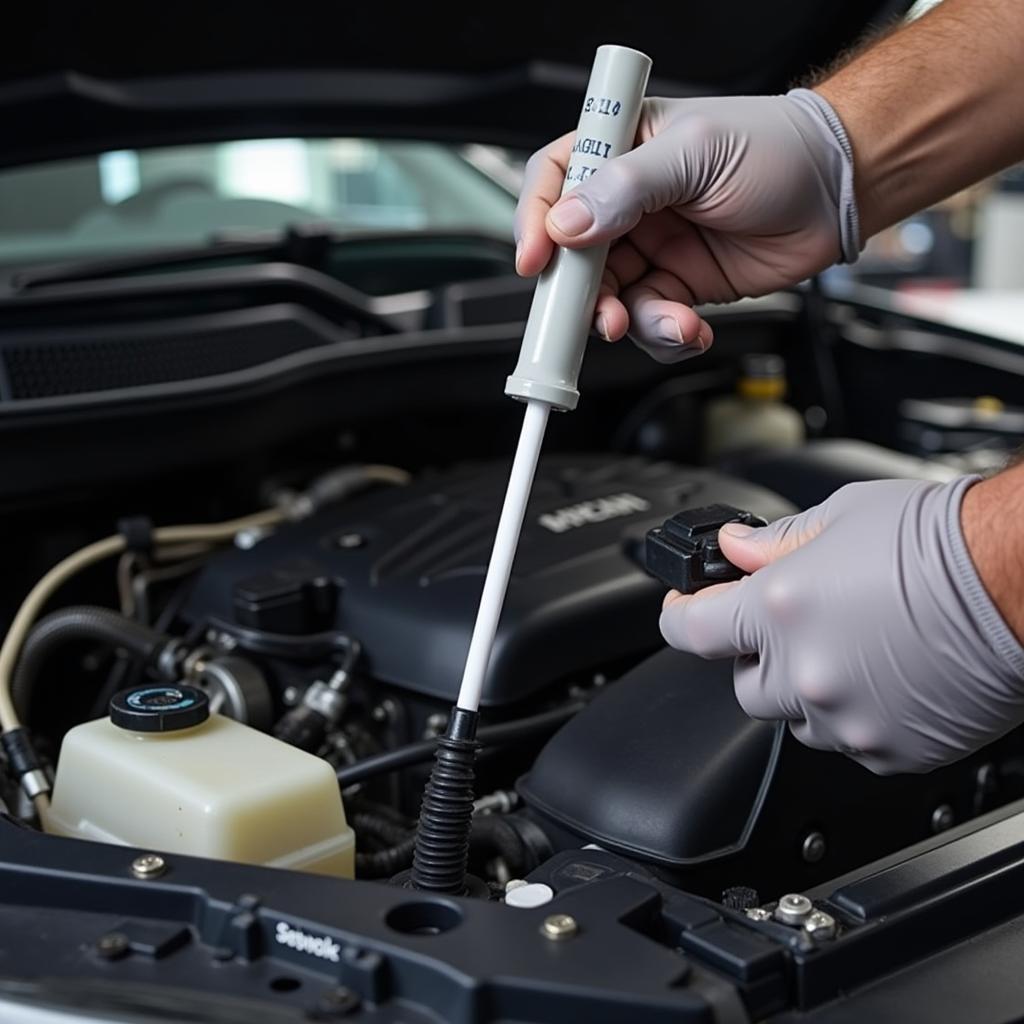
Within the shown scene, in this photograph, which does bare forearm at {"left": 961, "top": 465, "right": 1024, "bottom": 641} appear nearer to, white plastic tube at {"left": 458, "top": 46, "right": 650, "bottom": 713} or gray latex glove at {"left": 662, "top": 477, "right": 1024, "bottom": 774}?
gray latex glove at {"left": 662, "top": 477, "right": 1024, "bottom": 774}

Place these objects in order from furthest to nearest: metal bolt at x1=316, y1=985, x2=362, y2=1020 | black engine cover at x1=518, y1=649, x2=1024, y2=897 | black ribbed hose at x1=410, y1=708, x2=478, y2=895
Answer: black engine cover at x1=518, y1=649, x2=1024, y2=897 < black ribbed hose at x1=410, y1=708, x2=478, y2=895 < metal bolt at x1=316, y1=985, x2=362, y2=1020

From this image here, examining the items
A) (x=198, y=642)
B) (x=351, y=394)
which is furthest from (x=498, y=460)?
(x=198, y=642)

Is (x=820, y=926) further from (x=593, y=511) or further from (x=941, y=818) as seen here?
(x=593, y=511)

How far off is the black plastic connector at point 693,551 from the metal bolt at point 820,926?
0.22 m

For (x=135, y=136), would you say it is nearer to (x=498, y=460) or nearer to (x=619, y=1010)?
(x=498, y=460)

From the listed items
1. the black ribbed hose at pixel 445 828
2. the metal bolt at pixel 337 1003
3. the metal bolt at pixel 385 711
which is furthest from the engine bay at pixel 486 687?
the metal bolt at pixel 337 1003

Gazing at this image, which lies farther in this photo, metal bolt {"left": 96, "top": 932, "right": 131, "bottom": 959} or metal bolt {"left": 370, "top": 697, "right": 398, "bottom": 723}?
metal bolt {"left": 370, "top": 697, "right": 398, "bottom": 723}

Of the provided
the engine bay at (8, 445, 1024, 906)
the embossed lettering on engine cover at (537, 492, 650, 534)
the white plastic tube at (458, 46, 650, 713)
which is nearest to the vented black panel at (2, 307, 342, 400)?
the engine bay at (8, 445, 1024, 906)

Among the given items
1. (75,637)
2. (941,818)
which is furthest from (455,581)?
(941,818)

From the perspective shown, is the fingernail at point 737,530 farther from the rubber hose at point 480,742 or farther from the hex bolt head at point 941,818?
the hex bolt head at point 941,818

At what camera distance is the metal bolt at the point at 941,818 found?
3.75 ft

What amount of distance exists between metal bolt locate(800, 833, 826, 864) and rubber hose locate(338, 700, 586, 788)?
0.69ft

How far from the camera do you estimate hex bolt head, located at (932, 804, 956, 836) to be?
1143 millimetres

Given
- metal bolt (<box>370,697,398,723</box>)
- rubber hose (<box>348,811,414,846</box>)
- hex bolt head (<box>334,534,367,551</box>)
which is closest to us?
rubber hose (<box>348,811,414,846</box>)
